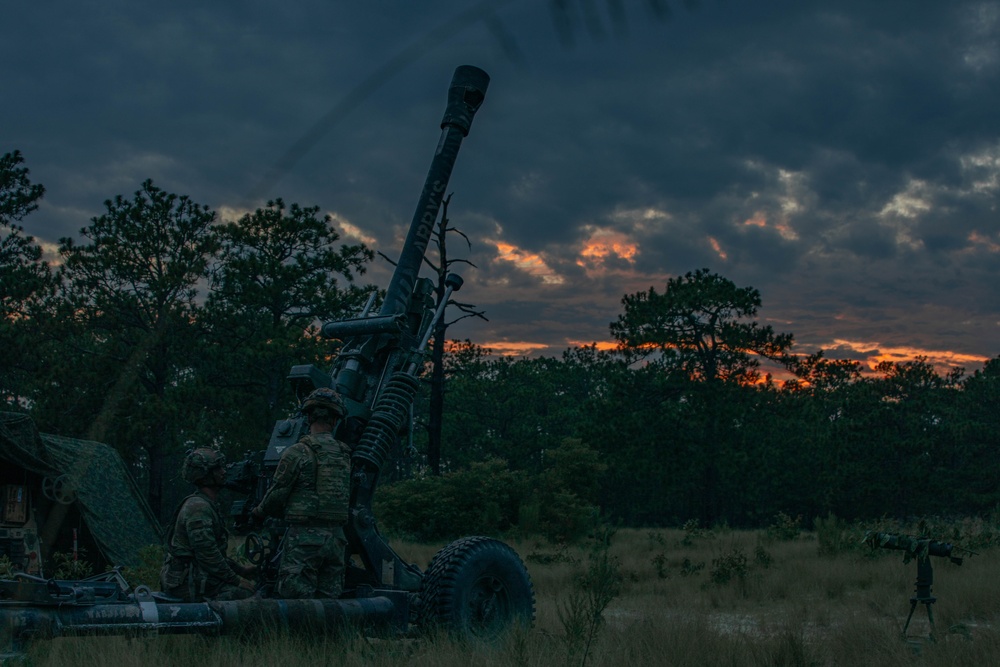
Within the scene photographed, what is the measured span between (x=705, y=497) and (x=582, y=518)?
567 inches

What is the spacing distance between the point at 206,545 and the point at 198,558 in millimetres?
123

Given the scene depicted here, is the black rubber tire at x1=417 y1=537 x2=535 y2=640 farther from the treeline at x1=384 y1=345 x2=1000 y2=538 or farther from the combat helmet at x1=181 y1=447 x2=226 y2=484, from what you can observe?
the treeline at x1=384 y1=345 x2=1000 y2=538

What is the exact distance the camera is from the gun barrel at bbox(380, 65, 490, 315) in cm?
817

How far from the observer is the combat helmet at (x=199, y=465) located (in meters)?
6.73

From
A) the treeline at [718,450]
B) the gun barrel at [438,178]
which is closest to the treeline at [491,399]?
the treeline at [718,450]

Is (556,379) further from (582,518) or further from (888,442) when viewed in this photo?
(582,518)

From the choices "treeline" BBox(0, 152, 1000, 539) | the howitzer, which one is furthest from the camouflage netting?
the howitzer

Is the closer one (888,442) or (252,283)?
(252,283)

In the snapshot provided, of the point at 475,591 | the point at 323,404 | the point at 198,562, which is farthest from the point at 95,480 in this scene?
the point at 475,591

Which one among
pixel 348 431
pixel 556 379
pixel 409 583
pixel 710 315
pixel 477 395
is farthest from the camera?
pixel 556 379

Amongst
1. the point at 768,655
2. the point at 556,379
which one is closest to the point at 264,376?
the point at 768,655

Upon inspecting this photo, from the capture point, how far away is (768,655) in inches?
237

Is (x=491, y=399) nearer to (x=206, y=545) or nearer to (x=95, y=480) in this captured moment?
(x=95, y=480)

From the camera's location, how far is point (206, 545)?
6441 mm
